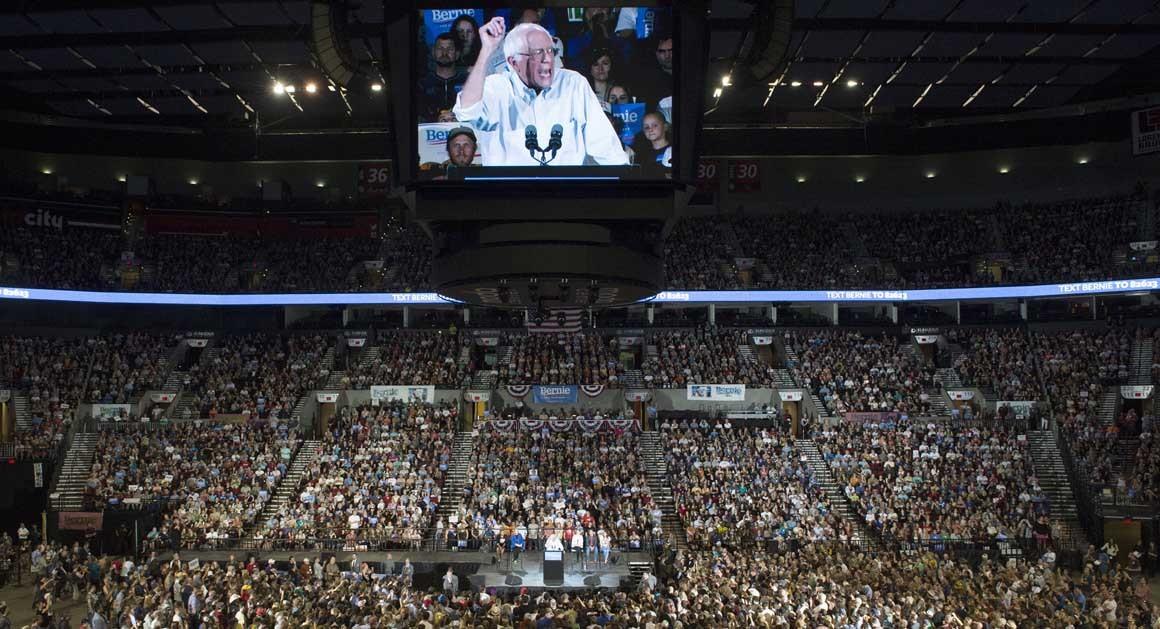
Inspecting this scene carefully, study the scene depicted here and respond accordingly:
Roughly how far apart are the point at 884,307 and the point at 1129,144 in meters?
13.7

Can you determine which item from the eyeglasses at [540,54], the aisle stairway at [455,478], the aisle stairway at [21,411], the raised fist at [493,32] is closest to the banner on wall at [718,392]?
the aisle stairway at [455,478]

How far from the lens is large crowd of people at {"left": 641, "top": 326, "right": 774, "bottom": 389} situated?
1583 inches

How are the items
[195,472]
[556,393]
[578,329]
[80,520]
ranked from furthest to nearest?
[556,393] → [195,472] → [80,520] → [578,329]

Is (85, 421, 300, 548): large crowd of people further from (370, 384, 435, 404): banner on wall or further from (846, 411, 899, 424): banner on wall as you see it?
(846, 411, 899, 424): banner on wall

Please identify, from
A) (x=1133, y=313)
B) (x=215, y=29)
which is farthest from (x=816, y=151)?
(x=215, y=29)

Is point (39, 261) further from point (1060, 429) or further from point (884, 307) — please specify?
point (1060, 429)

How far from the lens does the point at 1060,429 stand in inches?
1412

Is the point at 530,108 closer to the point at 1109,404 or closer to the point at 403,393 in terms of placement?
the point at 403,393

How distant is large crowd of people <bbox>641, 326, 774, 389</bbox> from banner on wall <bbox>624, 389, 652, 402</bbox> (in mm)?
587

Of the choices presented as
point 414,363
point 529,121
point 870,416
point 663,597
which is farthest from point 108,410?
point 529,121

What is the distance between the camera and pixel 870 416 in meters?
37.9

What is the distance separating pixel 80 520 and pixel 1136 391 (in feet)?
123

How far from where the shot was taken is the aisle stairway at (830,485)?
3171 cm

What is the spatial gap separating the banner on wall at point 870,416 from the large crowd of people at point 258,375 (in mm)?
21849
